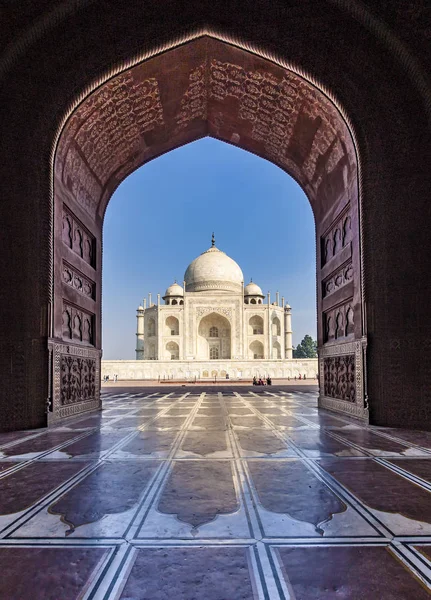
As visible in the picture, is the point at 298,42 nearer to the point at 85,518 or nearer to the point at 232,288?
the point at 85,518

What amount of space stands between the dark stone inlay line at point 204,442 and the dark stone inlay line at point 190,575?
6.96 ft

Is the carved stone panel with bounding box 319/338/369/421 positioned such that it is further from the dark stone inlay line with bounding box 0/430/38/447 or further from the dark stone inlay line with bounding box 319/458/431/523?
the dark stone inlay line with bounding box 0/430/38/447

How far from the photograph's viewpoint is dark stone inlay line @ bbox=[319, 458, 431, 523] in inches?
98.7

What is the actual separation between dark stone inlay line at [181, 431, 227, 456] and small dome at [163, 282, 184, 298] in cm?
3688

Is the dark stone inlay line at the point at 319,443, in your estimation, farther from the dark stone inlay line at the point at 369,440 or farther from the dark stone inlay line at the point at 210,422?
the dark stone inlay line at the point at 210,422

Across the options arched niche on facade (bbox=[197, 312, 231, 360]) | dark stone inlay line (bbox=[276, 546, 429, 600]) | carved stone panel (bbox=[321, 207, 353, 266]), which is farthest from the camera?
arched niche on facade (bbox=[197, 312, 231, 360])

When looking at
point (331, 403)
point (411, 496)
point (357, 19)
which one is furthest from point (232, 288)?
point (411, 496)

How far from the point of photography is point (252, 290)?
138 feet

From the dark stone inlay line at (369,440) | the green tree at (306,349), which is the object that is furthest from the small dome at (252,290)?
the dark stone inlay line at (369,440)

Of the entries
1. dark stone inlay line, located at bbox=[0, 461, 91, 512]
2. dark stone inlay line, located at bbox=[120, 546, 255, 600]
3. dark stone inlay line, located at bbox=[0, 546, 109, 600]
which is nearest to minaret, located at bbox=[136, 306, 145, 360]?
dark stone inlay line, located at bbox=[0, 461, 91, 512]

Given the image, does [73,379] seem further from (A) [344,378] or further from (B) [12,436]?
(A) [344,378]

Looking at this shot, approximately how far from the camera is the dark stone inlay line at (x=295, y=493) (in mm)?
2441

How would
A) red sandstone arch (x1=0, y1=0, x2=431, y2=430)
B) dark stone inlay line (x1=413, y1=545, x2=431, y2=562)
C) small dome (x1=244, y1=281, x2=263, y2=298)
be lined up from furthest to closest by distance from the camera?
small dome (x1=244, y1=281, x2=263, y2=298) < red sandstone arch (x1=0, y1=0, x2=431, y2=430) < dark stone inlay line (x1=413, y1=545, x2=431, y2=562)

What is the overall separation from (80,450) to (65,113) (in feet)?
16.2
